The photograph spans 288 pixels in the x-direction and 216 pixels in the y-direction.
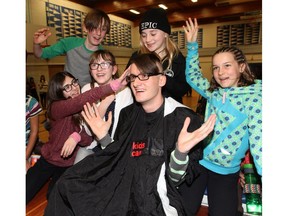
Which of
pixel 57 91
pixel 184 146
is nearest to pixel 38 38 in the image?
pixel 57 91

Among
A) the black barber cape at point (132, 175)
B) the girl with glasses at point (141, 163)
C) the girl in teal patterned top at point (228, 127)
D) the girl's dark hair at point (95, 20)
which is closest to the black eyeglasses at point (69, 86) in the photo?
the girl with glasses at point (141, 163)

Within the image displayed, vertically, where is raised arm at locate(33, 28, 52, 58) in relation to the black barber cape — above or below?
above

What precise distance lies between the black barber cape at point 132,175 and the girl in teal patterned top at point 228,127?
0.53ft

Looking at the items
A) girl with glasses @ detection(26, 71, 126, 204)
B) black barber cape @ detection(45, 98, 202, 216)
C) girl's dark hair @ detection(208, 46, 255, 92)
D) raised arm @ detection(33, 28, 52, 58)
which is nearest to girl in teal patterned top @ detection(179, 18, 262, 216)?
girl's dark hair @ detection(208, 46, 255, 92)

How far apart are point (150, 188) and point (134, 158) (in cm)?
25

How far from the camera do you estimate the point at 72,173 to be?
5.74 ft

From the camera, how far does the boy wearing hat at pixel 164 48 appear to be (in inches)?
90.6

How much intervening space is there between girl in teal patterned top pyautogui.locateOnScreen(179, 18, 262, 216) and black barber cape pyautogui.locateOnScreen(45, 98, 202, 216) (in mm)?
161

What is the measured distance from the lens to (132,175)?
1.80m

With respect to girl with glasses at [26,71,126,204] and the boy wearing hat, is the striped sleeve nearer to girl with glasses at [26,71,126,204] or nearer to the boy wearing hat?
the boy wearing hat

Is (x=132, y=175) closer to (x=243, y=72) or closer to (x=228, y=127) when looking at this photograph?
(x=228, y=127)

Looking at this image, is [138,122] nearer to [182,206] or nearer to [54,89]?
[182,206]

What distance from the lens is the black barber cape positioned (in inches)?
65.2
